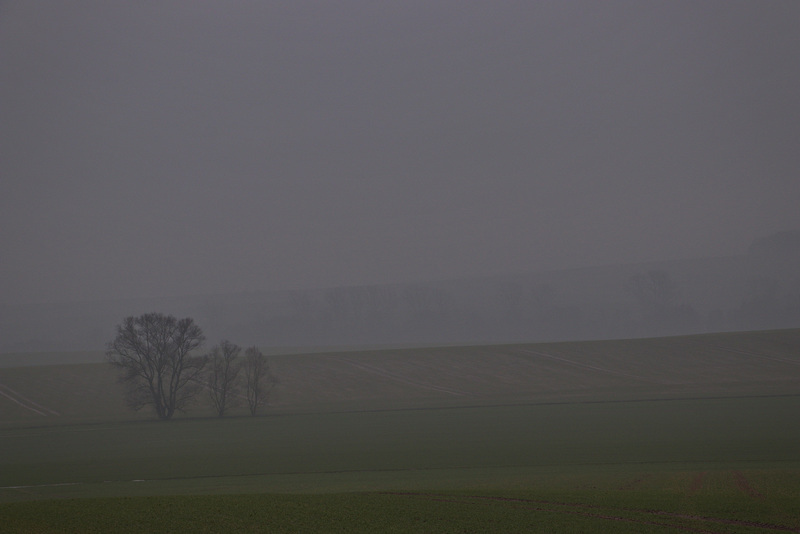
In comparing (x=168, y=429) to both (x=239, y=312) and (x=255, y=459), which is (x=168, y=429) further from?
(x=239, y=312)

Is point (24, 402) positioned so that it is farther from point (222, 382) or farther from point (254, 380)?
point (254, 380)

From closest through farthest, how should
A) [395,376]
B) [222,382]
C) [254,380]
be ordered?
[222,382] → [254,380] → [395,376]

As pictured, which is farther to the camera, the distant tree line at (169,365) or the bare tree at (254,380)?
the bare tree at (254,380)

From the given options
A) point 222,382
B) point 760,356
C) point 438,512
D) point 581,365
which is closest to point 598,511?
point 438,512

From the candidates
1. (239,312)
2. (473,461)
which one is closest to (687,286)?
(239,312)

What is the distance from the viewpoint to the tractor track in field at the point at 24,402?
5812 centimetres

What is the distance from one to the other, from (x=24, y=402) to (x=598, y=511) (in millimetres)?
59239

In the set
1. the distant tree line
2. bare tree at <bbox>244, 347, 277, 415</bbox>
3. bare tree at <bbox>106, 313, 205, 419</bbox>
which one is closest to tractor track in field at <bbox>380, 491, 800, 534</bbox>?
bare tree at <bbox>244, 347, 277, 415</bbox>

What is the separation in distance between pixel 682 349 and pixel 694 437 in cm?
4397

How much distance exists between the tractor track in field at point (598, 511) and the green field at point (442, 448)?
9cm

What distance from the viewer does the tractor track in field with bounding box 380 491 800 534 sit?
16.5 m

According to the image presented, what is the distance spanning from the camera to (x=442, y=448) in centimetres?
3216

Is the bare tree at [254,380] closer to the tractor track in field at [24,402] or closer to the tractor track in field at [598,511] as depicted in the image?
the tractor track in field at [24,402]

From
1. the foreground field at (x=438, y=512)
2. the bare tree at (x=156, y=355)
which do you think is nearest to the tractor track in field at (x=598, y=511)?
the foreground field at (x=438, y=512)
